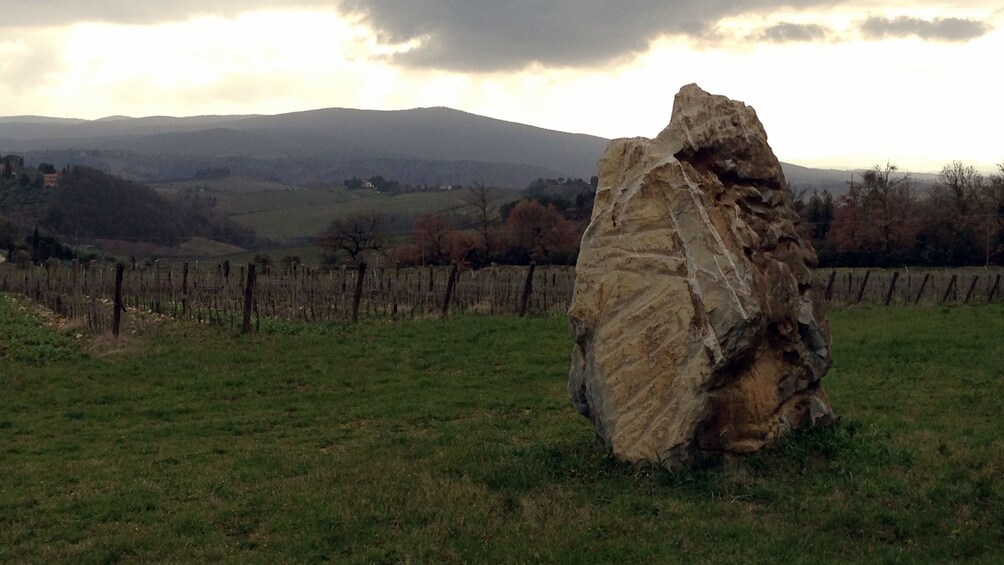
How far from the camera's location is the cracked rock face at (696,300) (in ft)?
31.2

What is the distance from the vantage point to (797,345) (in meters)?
10.3

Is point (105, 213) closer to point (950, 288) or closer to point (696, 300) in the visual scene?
point (950, 288)

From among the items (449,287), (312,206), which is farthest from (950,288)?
(312,206)

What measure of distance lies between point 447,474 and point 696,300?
3.29 meters

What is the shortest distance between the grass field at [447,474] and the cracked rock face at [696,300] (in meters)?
0.47

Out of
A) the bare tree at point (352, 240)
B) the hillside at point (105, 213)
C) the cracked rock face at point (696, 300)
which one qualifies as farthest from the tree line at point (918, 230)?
the hillside at point (105, 213)

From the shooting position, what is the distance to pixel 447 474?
1009cm

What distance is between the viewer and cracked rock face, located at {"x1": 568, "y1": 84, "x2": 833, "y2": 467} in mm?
9508

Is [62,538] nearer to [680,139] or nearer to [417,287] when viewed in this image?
[680,139]

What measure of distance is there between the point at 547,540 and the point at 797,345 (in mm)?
4098

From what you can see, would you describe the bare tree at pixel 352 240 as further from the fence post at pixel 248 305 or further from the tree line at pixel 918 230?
the fence post at pixel 248 305

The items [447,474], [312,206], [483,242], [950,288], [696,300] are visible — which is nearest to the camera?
[696,300]

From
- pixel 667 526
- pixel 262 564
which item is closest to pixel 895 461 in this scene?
pixel 667 526

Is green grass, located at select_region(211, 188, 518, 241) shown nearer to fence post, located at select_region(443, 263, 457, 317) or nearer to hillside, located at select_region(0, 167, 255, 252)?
hillside, located at select_region(0, 167, 255, 252)
